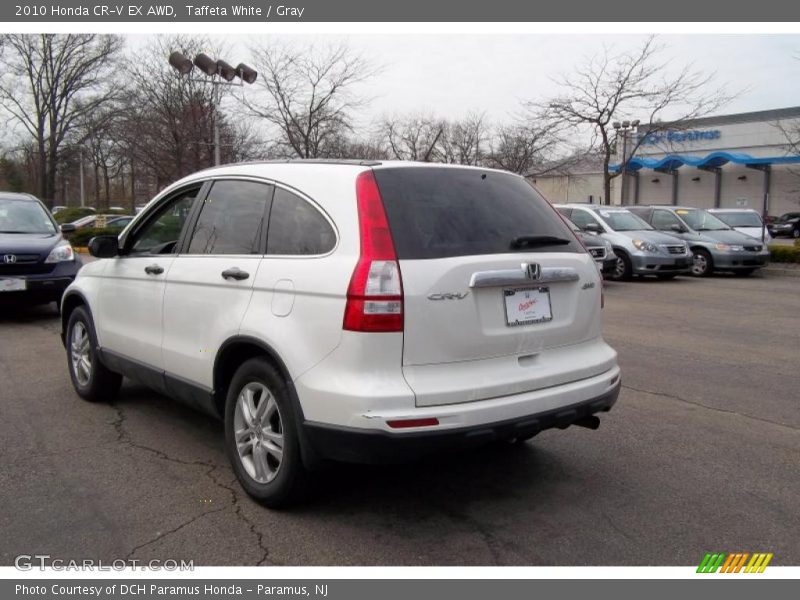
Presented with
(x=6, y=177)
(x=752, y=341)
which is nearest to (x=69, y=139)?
(x=6, y=177)

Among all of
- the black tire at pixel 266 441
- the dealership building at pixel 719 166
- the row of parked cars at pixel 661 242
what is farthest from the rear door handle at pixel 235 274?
the dealership building at pixel 719 166

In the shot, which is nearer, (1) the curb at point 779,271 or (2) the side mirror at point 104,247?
(2) the side mirror at point 104,247

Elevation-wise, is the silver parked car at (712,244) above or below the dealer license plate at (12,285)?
above

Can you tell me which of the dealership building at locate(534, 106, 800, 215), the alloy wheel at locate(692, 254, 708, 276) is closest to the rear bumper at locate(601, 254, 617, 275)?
the alloy wheel at locate(692, 254, 708, 276)

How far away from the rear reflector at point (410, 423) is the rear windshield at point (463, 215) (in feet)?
2.38

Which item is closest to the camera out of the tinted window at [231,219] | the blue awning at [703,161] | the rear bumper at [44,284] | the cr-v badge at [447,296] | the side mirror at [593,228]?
the cr-v badge at [447,296]

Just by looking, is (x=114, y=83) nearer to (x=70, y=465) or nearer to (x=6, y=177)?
(x=6, y=177)

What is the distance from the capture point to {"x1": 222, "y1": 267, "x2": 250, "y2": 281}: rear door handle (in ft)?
11.9

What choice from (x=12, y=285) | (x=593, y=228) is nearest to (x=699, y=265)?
(x=593, y=228)

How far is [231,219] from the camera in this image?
402cm

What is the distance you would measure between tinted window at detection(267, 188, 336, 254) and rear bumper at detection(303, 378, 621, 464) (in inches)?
34.3

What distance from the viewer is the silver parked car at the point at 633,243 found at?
14.7m

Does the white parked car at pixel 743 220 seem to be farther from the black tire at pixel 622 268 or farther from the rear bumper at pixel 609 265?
the rear bumper at pixel 609 265

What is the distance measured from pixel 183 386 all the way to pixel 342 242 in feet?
5.38
